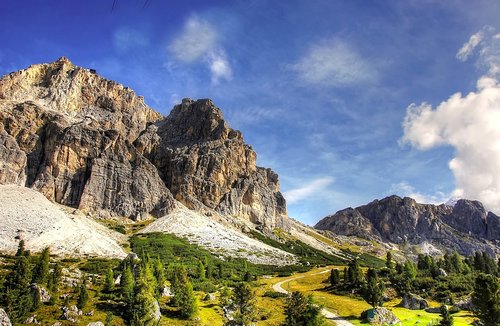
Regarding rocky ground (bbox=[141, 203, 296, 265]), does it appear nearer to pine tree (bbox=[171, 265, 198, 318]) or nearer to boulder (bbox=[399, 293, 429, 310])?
boulder (bbox=[399, 293, 429, 310])

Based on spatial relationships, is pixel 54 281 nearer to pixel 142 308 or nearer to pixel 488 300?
pixel 142 308

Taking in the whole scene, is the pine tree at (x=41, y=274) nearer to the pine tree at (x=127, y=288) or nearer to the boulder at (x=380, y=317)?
the pine tree at (x=127, y=288)

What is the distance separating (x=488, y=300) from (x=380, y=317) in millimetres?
18953

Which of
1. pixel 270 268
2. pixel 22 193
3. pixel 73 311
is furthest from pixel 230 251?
pixel 73 311

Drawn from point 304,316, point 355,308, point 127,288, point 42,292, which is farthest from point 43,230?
point 304,316

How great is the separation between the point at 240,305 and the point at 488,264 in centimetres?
11015

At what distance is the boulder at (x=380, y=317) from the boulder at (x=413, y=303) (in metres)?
14.9

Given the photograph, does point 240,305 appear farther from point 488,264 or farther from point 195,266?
point 488,264

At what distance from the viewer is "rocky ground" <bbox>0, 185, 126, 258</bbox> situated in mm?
114500

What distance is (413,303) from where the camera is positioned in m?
81.2

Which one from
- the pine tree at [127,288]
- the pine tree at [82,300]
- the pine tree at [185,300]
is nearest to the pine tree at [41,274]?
the pine tree at [82,300]

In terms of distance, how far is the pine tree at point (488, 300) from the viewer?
54.0 meters

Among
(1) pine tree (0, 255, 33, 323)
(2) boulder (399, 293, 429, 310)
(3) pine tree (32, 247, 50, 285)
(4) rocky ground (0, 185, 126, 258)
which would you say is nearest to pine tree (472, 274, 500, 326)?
(2) boulder (399, 293, 429, 310)

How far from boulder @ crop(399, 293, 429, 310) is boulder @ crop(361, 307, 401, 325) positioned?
14.9 metres
